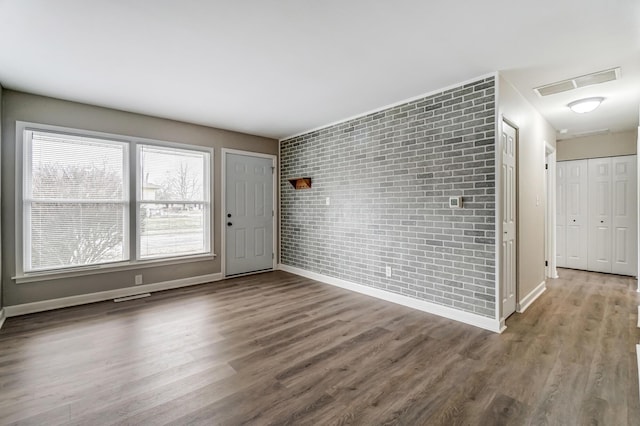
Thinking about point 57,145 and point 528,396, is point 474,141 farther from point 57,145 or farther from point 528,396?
point 57,145

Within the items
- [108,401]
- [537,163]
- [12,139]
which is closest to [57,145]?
[12,139]

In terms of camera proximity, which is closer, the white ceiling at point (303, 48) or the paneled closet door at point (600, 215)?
the white ceiling at point (303, 48)

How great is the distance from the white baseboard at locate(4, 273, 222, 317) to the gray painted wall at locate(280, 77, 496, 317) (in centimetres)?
187

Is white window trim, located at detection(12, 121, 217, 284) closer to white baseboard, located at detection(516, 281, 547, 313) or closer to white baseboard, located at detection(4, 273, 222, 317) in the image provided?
white baseboard, located at detection(4, 273, 222, 317)

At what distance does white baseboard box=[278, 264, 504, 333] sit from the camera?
296 centimetres

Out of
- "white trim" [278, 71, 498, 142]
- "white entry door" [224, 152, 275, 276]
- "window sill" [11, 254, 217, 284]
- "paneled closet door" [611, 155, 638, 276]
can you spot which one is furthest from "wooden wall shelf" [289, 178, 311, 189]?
"paneled closet door" [611, 155, 638, 276]

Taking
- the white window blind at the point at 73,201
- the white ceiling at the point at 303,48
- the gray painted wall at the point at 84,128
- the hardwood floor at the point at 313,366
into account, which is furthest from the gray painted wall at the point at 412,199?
the white window blind at the point at 73,201

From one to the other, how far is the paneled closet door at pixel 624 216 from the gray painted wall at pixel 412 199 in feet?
13.1

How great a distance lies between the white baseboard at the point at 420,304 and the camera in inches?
116

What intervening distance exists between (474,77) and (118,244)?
4.76 metres

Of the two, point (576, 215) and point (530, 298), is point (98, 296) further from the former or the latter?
point (576, 215)

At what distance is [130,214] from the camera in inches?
161

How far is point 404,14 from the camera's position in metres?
2.04

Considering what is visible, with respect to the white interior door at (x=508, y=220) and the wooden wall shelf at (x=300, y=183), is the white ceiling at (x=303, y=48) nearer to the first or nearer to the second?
the white interior door at (x=508, y=220)
